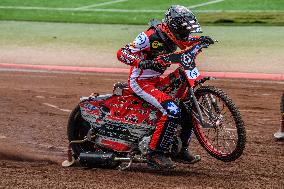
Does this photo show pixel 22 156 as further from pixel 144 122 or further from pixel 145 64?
pixel 145 64

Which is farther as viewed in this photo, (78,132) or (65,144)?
(65,144)

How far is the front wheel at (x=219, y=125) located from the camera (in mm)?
7629

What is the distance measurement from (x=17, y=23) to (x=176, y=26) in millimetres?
17648

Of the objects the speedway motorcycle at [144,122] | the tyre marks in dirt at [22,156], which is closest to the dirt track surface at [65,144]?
the tyre marks in dirt at [22,156]

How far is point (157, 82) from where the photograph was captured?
820 cm

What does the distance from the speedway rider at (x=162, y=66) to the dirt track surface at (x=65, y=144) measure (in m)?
0.32

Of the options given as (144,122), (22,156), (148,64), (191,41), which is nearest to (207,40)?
(191,41)

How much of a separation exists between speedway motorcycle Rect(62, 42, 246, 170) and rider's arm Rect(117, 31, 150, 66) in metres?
0.27

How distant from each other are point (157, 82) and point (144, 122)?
0.50 metres

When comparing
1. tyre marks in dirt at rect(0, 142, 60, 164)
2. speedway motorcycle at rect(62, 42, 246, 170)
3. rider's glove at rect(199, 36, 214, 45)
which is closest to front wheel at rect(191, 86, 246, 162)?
speedway motorcycle at rect(62, 42, 246, 170)

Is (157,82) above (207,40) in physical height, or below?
below

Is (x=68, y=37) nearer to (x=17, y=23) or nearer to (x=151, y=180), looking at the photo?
(x=17, y=23)

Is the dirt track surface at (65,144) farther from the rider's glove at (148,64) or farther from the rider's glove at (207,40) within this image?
the rider's glove at (207,40)

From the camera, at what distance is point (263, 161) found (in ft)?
27.8
